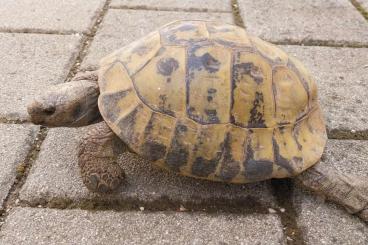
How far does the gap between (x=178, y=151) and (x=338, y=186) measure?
2.38 ft

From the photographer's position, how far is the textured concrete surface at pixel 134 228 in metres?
1.80

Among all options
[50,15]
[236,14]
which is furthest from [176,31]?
[50,15]

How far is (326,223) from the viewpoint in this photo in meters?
1.91

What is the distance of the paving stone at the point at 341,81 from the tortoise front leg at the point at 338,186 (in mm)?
488

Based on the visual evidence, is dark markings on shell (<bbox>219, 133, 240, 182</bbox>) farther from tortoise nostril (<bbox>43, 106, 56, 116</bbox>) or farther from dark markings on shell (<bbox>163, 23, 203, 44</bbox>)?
tortoise nostril (<bbox>43, 106, 56, 116</bbox>)

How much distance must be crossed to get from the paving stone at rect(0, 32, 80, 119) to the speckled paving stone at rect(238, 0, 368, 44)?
1.38 meters

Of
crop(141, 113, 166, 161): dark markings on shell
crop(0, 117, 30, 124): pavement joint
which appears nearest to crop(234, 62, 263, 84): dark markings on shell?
crop(141, 113, 166, 161): dark markings on shell

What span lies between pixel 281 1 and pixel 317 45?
85 centimetres

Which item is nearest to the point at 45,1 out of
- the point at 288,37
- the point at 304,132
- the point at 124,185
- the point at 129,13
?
the point at 129,13

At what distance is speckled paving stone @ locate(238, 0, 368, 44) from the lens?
3340 mm

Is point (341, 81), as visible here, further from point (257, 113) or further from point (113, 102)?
point (113, 102)

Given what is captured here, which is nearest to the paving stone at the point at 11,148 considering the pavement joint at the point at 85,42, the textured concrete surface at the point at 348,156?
the pavement joint at the point at 85,42

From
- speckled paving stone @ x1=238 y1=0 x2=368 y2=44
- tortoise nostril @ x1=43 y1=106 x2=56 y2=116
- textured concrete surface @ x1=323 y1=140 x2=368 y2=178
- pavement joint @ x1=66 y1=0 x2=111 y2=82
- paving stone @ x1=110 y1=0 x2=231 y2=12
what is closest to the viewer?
tortoise nostril @ x1=43 y1=106 x2=56 y2=116

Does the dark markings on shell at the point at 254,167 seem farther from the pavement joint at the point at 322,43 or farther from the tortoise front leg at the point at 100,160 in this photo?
the pavement joint at the point at 322,43
